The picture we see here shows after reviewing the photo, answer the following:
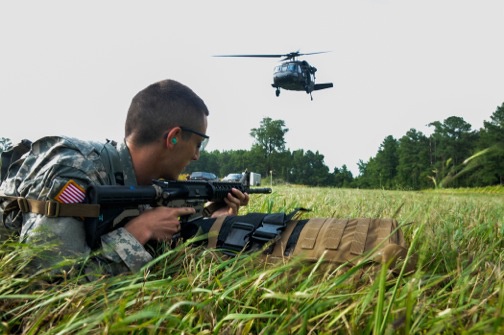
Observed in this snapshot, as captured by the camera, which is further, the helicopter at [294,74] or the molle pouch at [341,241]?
the helicopter at [294,74]

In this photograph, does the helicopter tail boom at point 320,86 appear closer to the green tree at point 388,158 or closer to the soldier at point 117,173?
the soldier at point 117,173

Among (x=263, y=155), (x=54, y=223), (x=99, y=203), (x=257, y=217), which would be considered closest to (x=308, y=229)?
(x=257, y=217)

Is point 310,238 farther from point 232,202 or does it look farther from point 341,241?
point 232,202

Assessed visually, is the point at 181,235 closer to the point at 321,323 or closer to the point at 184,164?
the point at 184,164

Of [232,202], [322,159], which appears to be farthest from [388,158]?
[232,202]

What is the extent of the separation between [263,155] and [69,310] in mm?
101396

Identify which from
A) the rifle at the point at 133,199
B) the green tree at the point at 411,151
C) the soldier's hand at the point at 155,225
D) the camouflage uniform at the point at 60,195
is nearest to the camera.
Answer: the camouflage uniform at the point at 60,195

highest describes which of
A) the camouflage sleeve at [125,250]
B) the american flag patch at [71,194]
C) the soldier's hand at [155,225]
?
the american flag patch at [71,194]

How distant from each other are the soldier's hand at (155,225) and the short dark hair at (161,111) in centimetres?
82

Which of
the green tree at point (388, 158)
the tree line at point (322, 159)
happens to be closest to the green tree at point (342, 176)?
the tree line at point (322, 159)

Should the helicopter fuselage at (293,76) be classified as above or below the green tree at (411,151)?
above

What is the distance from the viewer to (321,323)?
1.26 m

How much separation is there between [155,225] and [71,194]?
0.51 m

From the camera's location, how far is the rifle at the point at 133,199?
87.6 inches
